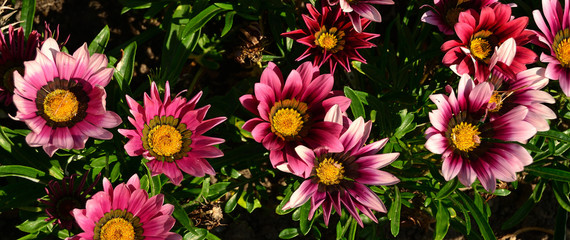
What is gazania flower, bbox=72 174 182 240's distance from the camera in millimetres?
1589

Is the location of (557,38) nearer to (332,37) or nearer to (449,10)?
(449,10)

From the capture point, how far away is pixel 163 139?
168 centimetres

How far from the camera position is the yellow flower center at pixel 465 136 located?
1755mm

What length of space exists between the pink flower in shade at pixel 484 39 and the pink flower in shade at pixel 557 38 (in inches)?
2.4

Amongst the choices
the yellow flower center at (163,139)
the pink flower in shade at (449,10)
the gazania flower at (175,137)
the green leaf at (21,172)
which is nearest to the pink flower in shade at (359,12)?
the pink flower in shade at (449,10)

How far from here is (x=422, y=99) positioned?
215 centimetres

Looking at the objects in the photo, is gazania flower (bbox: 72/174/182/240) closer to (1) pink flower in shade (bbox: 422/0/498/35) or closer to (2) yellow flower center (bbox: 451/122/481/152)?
(2) yellow flower center (bbox: 451/122/481/152)

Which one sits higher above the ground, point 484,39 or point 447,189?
point 484,39

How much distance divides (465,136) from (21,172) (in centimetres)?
167

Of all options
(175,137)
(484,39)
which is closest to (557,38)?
(484,39)

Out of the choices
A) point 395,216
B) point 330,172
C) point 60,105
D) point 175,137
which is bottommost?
point 395,216

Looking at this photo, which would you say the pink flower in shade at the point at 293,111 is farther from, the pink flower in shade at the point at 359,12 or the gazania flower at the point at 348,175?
the pink flower in shade at the point at 359,12

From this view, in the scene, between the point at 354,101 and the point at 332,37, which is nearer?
the point at 354,101

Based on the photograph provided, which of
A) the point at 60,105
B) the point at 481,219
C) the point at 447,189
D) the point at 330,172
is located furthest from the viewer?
the point at 481,219
